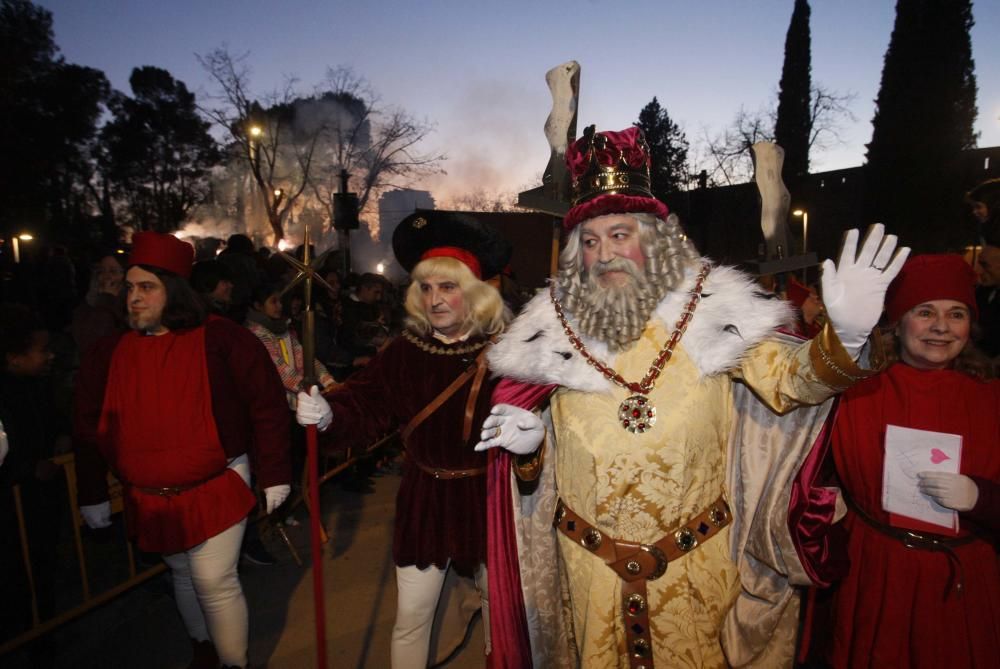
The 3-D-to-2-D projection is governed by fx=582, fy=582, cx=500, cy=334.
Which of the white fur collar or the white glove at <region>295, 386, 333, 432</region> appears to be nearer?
the white fur collar

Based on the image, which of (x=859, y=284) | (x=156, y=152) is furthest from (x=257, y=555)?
(x=156, y=152)

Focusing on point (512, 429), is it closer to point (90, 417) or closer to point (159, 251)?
point (159, 251)

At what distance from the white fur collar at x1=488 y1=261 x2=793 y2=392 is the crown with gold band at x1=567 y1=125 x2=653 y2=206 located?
16.9 inches

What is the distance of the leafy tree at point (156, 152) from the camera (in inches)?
1253

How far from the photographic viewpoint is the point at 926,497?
7.59ft

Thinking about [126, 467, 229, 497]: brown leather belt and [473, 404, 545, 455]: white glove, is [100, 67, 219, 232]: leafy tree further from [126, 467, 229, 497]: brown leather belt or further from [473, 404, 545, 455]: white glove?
[473, 404, 545, 455]: white glove

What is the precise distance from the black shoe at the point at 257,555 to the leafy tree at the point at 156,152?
103 feet

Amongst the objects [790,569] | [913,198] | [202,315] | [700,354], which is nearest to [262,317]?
[202,315]

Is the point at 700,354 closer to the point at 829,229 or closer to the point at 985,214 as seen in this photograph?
the point at 985,214

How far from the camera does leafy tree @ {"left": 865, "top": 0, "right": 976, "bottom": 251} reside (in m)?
21.6

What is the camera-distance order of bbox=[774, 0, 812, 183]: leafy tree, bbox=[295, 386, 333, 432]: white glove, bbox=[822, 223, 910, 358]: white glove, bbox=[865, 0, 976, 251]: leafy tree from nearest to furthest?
1. bbox=[822, 223, 910, 358]: white glove
2. bbox=[295, 386, 333, 432]: white glove
3. bbox=[865, 0, 976, 251]: leafy tree
4. bbox=[774, 0, 812, 183]: leafy tree

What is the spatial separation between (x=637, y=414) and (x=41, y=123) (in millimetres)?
27509

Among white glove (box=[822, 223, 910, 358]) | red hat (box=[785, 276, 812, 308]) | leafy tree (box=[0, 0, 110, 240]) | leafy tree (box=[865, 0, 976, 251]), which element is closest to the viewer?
white glove (box=[822, 223, 910, 358])

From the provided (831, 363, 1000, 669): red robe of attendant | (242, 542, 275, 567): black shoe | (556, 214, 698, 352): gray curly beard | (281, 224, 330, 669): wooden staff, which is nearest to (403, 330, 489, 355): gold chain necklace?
(281, 224, 330, 669): wooden staff
